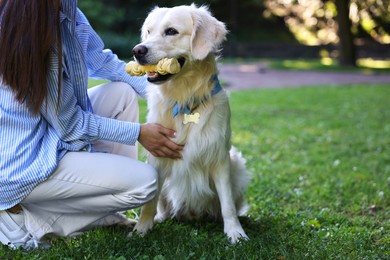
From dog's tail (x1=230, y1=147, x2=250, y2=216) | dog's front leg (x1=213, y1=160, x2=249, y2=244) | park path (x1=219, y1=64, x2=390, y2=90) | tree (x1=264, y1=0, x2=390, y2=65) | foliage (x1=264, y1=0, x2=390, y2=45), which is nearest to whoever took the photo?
dog's front leg (x1=213, y1=160, x2=249, y2=244)

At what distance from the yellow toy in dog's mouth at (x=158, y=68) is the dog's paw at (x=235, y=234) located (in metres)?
1.10

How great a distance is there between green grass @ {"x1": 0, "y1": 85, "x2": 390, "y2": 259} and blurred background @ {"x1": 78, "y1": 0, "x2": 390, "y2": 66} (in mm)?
14010

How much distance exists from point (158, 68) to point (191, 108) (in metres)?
0.38

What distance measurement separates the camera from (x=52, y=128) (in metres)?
2.96

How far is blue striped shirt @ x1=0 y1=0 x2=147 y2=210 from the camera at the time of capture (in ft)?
9.21

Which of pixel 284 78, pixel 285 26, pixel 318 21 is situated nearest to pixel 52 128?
pixel 284 78

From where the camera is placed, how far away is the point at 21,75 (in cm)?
270

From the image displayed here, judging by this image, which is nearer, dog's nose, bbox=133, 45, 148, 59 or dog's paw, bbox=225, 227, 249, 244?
dog's nose, bbox=133, 45, 148, 59

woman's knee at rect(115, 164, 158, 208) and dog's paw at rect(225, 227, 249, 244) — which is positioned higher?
woman's knee at rect(115, 164, 158, 208)

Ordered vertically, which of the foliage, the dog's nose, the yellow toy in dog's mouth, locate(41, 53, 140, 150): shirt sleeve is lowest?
the foliage

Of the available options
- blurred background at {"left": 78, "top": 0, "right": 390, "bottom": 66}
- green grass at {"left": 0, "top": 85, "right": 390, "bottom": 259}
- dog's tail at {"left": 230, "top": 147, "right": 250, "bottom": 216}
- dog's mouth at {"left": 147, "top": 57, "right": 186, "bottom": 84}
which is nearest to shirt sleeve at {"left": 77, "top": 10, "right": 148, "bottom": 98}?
dog's mouth at {"left": 147, "top": 57, "right": 186, "bottom": 84}

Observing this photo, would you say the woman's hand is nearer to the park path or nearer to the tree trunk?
the park path

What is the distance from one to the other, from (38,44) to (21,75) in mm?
187

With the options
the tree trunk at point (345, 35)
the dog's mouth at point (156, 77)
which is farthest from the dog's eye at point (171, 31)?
the tree trunk at point (345, 35)
